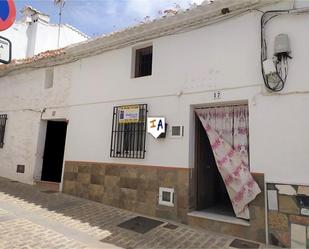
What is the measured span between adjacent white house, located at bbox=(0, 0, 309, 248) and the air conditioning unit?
0.02 metres

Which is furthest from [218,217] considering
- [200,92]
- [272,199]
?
[200,92]

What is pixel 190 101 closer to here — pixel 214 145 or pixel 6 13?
pixel 214 145

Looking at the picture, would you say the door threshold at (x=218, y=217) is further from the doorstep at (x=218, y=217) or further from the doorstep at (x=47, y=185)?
the doorstep at (x=47, y=185)

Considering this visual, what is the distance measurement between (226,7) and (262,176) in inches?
138

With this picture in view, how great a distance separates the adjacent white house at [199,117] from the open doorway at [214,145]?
0.9 inches

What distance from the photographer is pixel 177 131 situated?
254 inches

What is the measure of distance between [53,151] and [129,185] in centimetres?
416

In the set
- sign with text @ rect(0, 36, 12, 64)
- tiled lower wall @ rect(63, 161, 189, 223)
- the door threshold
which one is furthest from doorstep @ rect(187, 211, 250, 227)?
sign with text @ rect(0, 36, 12, 64)

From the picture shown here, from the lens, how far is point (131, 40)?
7.59 metres

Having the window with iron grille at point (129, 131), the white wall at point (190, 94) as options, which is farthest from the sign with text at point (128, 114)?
the white wall at point (190, 94)

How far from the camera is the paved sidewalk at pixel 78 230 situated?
494cm

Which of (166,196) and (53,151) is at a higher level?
(53,151)

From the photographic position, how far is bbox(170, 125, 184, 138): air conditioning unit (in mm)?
6391

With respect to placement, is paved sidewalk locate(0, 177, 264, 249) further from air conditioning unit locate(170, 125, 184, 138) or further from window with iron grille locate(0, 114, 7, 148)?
window with iron grille locate(0, 114, 7, 148)
